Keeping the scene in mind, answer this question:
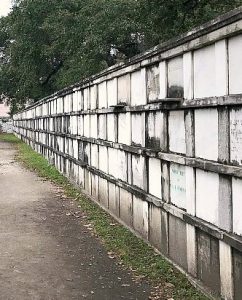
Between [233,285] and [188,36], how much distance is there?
2.27 meters

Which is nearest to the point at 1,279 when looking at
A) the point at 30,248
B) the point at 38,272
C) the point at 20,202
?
the point at 38,272

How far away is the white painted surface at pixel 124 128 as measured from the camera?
6703 millimetres

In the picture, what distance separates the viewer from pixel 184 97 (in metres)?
4.66

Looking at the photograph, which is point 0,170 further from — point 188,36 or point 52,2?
point 52,2

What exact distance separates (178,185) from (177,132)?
0.55m

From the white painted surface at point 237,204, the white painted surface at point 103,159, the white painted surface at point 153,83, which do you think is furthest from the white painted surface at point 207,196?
the white painted surface at point 103,159

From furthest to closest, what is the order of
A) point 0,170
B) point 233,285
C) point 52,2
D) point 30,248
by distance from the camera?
1. point 52,2
2. point 0,170
3. point 30,248
4. point 233,285

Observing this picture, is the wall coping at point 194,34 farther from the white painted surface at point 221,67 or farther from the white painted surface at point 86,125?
the white painted surface at point 86,125

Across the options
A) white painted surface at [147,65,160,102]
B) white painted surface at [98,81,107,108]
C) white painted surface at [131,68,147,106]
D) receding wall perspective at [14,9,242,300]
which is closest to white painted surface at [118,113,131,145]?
receding wall perspective at [14,9,242,300]

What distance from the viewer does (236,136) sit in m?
3.71

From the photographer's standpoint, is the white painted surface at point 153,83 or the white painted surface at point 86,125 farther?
the white painted surface at point 86,125

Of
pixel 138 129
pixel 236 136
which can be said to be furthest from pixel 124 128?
pixel 236 136

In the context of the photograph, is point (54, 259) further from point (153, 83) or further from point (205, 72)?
point (205, 72)

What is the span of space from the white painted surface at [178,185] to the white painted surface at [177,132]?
19 cm
